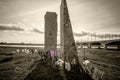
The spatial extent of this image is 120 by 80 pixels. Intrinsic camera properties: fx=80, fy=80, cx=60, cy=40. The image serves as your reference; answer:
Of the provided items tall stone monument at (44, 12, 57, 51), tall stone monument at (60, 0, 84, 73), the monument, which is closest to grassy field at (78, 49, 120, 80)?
tall stone monument at (60, 0, 84, 73)

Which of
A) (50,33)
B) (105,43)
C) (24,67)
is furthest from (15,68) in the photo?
(105,43)

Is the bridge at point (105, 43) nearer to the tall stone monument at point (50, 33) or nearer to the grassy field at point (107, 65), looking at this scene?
the grassy field at point (107, 65)

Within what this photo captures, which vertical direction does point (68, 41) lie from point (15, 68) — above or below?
above

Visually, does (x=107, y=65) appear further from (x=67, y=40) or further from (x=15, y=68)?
(x=15, y=68)

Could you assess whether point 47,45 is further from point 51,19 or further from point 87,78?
point 87,78

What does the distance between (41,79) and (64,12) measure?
4778mm

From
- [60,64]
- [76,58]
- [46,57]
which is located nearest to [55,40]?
[46,57]

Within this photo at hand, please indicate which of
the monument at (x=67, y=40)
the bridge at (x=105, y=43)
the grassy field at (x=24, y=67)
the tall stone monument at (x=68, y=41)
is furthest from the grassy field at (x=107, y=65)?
the bridge at (x=105, y=43)

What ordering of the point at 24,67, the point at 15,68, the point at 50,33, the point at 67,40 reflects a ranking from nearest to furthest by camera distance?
the point at 67,40, the point at 15,68, the point at 24,67, the point at 50,33

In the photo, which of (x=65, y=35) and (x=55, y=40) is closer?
(x=65, y=35)

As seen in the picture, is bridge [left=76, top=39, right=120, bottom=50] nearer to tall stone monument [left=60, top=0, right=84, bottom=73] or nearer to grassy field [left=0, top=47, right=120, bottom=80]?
grassy field [left=0, top=47, right=120, bottom=80]

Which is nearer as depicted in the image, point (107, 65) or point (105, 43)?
point (107, 65)

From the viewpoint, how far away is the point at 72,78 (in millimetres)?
4875

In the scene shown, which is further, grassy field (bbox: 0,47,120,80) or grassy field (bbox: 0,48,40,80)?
grassy field (bbox: 0,47,120,80)
